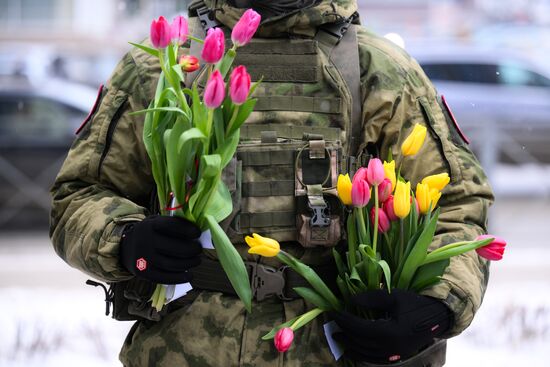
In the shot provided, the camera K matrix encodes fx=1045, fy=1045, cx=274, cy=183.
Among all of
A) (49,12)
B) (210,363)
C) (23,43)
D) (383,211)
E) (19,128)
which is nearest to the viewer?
(383,211)

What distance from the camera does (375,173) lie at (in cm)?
197

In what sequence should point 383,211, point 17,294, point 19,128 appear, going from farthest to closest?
1. point 19,128
2. point 17,294
3. point 383,211

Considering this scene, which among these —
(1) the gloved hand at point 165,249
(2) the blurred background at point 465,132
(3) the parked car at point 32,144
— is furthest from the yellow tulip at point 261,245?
(3) the parked car at point 32,144

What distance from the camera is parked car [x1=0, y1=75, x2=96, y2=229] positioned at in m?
9.33

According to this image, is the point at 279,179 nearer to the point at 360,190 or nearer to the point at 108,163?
the point at 360,190

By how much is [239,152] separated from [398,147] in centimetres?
35

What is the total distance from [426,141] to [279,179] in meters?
0.34

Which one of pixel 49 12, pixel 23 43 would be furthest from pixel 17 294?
pixel 49 12

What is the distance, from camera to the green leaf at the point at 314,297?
2092 mm

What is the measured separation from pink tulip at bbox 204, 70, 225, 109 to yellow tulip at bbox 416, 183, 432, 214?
0.45 metres

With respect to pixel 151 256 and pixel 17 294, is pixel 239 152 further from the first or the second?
pixel 17 294

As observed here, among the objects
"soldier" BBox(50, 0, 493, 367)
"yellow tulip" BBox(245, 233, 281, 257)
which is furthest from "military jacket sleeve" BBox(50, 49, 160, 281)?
Answer: "yellow tulip" BBox(245, 233, 281, 257)

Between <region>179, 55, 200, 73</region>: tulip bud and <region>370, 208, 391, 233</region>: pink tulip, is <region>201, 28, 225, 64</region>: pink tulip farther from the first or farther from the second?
<region>370, 208, 391, 233</region>: pink tulip

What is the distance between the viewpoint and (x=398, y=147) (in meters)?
2.25
